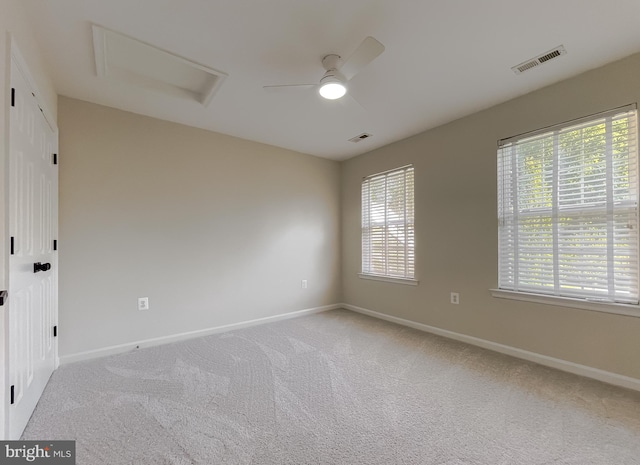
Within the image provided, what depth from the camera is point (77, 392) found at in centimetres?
207

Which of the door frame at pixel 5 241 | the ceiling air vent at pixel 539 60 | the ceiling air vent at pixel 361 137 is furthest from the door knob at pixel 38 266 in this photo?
the ceiling air vent at pixel 539 60

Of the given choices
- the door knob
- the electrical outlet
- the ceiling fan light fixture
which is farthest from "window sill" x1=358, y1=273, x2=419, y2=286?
the door knob

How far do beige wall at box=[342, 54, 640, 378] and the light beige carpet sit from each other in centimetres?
31

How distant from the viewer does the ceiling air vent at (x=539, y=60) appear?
2.02 meters

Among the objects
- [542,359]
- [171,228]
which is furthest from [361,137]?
[542,359]

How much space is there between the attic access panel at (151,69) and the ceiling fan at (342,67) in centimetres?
80

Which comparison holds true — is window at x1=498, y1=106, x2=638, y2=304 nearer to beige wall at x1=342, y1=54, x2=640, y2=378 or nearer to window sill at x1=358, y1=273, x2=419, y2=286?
beige wall at x1=342, y1=54, x2=640, y2=378

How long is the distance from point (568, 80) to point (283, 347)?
142 inches

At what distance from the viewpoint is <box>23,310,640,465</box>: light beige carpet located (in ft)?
4.87

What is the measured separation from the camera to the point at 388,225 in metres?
3.98

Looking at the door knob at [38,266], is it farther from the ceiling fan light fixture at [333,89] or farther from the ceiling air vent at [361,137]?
the ceiling air vent at [361,137]

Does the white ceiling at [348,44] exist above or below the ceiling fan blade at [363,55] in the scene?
above

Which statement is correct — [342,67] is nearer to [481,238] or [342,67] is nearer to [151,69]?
[151,69]

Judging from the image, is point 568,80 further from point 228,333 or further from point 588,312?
point 228,333
